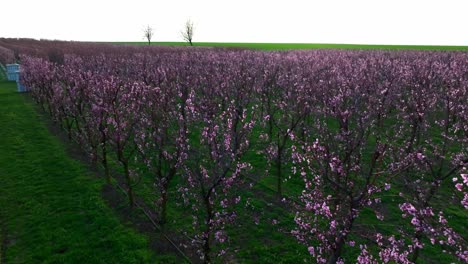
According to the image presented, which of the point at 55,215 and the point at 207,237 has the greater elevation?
the point at 207,237

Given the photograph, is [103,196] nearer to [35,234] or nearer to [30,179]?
[35,234]

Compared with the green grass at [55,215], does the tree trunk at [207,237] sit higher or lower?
higher

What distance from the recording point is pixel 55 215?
711 inches

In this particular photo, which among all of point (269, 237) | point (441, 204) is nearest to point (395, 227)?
point (441, 204)

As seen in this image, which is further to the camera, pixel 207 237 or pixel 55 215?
pixel 55 215

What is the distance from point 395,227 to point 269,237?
6507 mm

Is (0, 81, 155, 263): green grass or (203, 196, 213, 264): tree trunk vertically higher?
(203, 196, 213, 264): tree trunk

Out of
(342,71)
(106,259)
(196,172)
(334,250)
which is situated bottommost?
(106,259)

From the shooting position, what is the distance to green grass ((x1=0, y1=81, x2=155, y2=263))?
594 inches

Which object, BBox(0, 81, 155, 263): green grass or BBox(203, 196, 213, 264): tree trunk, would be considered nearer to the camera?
BBox(203, 196, 213, 264): tree trunk

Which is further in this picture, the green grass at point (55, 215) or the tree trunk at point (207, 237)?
the green grass at point (55, 215)

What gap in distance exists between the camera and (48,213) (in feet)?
60.0

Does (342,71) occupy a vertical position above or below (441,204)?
above

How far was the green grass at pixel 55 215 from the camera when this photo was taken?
594 inches
